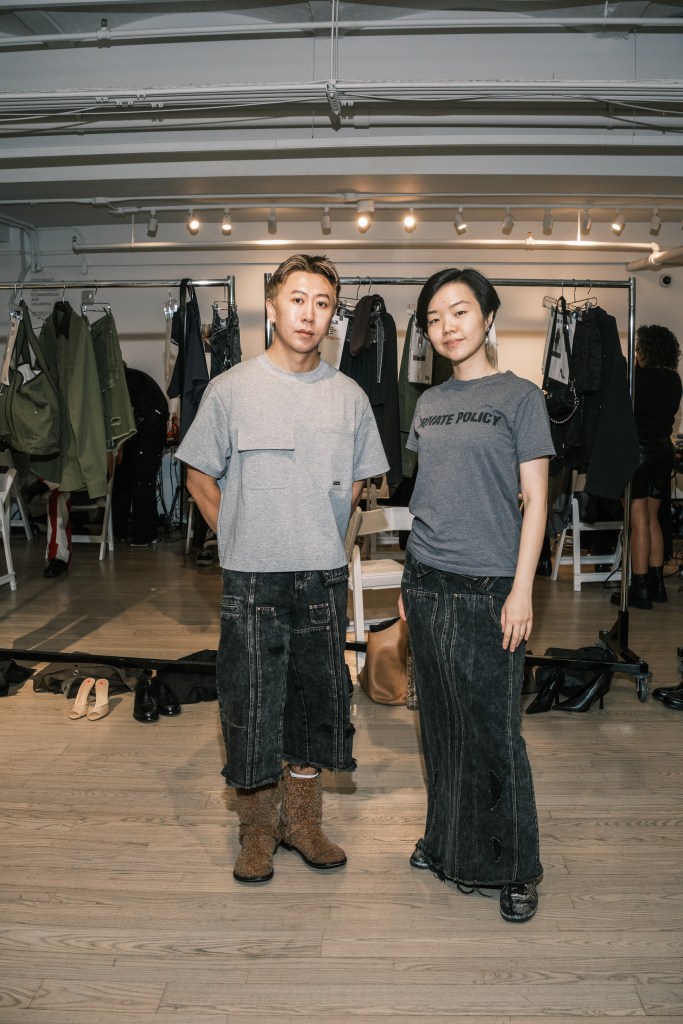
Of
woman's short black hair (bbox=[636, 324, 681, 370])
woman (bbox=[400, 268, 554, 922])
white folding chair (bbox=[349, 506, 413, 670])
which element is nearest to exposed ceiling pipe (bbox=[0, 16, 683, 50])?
woman's short black hair (bbox=[636, 324, 681, 370])

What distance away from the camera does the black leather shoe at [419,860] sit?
7.89 feet

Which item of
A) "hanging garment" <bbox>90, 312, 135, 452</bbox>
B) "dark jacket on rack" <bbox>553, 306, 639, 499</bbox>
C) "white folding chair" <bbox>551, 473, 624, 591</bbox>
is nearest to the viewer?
"dark jacket on rack" <bbox>553, 306, 639, 499</bbox>

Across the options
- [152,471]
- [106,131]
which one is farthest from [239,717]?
[152,471]

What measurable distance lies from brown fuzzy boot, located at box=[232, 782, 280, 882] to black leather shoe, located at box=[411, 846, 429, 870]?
415 mm

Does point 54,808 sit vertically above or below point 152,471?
below

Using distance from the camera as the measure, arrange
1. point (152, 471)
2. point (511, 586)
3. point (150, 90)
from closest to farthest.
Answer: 1. point (511, 586)
2. point (150, 90)
3. point (152, 471)

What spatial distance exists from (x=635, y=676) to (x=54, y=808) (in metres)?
2.56

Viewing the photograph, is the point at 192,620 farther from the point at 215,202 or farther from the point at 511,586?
the point at 215,202

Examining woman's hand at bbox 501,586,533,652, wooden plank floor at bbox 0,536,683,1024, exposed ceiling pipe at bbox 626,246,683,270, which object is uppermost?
exposed ceiling pipe at bbox 626,246,683,270

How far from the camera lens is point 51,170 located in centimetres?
623

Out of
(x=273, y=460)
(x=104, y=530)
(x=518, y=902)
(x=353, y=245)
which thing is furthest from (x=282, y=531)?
(x=353, y=245)

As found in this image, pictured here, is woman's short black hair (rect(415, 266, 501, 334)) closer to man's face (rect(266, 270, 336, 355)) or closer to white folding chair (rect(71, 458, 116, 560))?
man's face (rect(266, 270, 336, 355))

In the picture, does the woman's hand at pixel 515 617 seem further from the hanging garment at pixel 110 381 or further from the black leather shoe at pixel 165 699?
the hanging garment at pixel 110 381

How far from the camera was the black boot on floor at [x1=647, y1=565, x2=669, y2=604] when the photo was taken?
571cm
